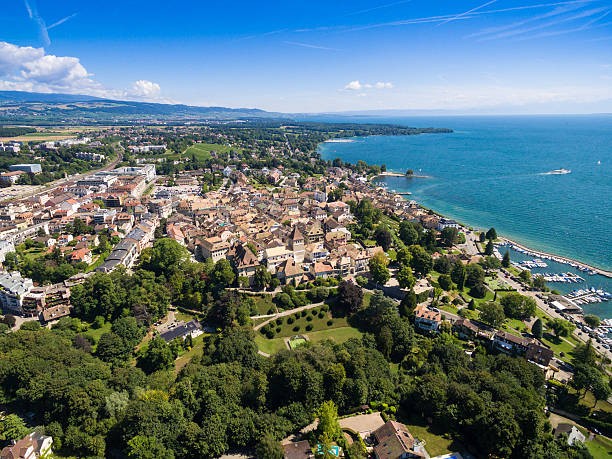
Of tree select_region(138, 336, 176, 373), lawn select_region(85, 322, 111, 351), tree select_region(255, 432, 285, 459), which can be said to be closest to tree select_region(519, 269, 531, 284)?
tree select_region(255, 432, 285, 459)

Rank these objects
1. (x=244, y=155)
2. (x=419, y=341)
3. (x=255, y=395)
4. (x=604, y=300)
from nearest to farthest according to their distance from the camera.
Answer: (x=255, y=395) < (x=419, y=341) < (x=604, y=300) < (x=244, y=155)

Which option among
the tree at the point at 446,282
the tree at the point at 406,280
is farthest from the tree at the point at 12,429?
the tree at the point at 446,282

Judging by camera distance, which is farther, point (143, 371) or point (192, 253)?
point (192, 253)

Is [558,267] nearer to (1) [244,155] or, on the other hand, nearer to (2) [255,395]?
(2) [255,395]

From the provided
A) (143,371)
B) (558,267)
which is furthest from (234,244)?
(558,267)

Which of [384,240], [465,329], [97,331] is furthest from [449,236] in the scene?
[97,331]
